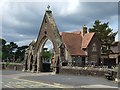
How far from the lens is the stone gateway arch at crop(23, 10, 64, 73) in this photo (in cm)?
5221

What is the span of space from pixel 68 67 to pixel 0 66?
102ft

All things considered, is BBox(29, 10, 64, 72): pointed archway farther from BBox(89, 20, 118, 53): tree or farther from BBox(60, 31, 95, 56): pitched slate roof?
BBox(89, 20, 118, 53): tree

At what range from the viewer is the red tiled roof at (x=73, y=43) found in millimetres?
60966

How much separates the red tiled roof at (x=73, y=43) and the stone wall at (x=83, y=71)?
1268 centimetres

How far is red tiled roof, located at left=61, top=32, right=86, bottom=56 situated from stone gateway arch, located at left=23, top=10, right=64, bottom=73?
5.81m

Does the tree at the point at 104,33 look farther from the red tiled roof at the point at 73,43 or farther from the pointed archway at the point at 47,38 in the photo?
the pointed archway at the point at 47,38

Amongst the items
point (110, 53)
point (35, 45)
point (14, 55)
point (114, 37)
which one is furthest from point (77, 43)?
point (14, 55)

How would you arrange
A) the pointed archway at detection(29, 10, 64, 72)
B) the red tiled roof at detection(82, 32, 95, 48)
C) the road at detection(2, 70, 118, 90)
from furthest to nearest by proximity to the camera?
1. the red tiled roof at detection(82, 32, 95, 48)
2. the pointed archway at detection(29, 10, 64, 72)
3. the road at detection(2, 70, 118, 90)

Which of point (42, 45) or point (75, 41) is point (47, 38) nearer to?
point (42, 45)

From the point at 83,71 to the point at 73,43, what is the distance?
21182 mm

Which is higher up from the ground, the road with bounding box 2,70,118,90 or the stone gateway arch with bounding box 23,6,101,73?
the stone gateway arch with bounding box 23,6,101,73

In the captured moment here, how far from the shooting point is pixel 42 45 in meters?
58.6

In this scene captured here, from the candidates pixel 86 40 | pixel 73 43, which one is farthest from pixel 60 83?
pixel 86 40

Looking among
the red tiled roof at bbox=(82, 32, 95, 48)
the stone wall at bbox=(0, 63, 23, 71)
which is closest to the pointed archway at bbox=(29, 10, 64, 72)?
the stone wall at bbox=(0, 63, 23, 71)
